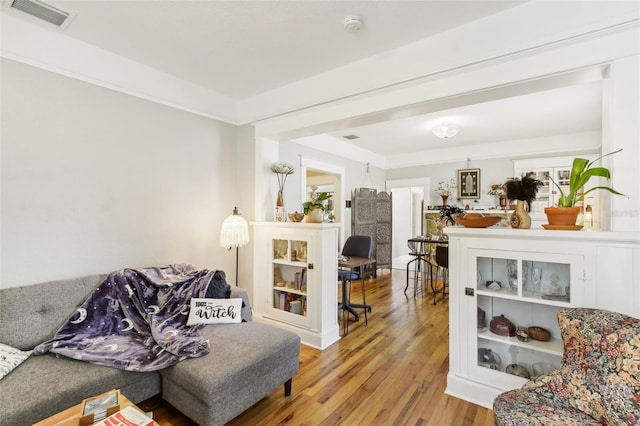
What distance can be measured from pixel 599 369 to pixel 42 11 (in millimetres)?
3894

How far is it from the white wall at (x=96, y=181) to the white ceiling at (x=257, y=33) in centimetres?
47

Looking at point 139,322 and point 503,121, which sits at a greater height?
point 503,121

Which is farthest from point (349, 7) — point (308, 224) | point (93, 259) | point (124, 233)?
point (93, 259)

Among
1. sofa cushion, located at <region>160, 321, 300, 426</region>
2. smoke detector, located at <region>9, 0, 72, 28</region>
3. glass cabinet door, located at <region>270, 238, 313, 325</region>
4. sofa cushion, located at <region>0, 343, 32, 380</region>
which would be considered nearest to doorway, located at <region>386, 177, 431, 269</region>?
glass cabinet door, located at <region>270, 238, 313, 325</region>

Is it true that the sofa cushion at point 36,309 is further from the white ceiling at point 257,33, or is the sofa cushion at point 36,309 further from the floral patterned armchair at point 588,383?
the floral patterned armchair at point 588,383

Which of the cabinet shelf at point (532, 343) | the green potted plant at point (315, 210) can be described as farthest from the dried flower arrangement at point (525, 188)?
the green potted plant at point (315, 210)

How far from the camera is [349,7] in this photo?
6.66ft

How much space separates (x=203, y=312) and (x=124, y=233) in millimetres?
1079

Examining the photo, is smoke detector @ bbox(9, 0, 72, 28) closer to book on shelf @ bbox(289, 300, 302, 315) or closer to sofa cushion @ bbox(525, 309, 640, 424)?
book on shelf @ bbox(289, 300, 302, 315)

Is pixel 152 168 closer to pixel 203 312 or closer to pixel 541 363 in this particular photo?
pixel 203 312

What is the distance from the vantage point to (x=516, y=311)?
215 centimetres

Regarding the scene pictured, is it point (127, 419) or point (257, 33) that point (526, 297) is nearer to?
point (127, 419)

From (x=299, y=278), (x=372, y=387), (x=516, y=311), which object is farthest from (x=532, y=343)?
(x=299, y=278)

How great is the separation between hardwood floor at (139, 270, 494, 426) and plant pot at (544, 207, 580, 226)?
4.46ft
